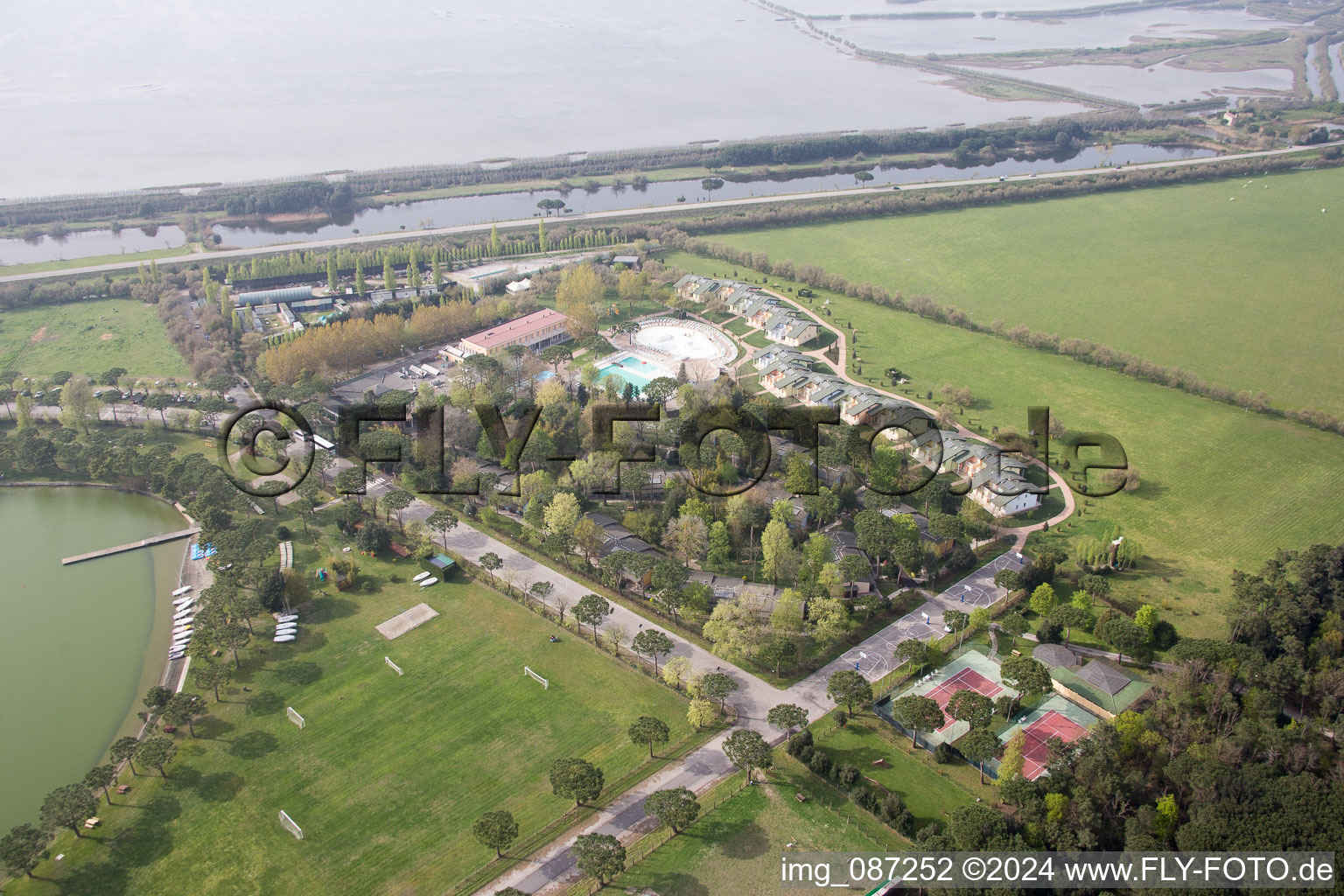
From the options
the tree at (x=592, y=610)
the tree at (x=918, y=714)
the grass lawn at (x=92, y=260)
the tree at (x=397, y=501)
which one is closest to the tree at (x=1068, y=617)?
the tree at (x=918, y=714)

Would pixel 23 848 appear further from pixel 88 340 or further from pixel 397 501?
pixel 88 340

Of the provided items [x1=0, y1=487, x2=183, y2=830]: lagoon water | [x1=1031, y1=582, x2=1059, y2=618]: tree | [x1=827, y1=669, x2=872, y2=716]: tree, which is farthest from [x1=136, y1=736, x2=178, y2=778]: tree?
[x1=1031, y1=582, x2=1059, y2=618]: tree

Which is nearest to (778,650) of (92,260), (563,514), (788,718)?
(788,718)

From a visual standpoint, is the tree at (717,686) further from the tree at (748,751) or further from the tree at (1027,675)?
the tree at (1027,675)

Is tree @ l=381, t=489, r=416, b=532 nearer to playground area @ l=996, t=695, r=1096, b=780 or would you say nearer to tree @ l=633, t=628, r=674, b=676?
tree @ l=633, t=628, r=674, b=676

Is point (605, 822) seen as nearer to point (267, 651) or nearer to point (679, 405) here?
point (267, 651)

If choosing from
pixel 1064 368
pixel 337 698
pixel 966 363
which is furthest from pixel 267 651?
pixel 1064 368

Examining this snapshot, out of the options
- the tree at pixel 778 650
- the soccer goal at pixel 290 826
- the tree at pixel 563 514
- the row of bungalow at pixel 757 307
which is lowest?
the soccer goal at pixel 290 826
